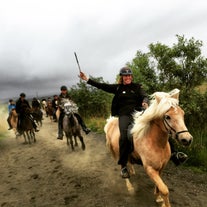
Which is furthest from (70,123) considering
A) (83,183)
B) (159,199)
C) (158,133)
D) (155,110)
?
(155,110)

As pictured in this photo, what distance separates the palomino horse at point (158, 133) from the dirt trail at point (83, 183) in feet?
2.56

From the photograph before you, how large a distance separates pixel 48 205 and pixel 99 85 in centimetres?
299

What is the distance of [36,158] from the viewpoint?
32.9ft

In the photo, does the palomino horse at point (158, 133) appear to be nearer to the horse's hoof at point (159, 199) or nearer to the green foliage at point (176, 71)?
the horse's hoof at point (159, 199)

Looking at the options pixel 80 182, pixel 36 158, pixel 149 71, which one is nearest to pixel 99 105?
pixel 149 71

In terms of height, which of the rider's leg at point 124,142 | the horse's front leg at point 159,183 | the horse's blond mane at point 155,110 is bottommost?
the horse's front leg at point 159,183

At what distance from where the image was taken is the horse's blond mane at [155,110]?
4211 millimetres

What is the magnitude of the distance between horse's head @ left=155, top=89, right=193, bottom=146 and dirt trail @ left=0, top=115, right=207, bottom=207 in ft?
6.47

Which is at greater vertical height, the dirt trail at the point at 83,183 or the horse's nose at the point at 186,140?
the horse's nose at the point at 186,140

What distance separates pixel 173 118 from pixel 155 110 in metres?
0.52

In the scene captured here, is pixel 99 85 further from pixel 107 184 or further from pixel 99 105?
pixel 99 105

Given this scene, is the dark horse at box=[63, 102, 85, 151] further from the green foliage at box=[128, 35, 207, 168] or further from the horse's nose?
the horse's nose

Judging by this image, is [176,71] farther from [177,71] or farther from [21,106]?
[21,106]

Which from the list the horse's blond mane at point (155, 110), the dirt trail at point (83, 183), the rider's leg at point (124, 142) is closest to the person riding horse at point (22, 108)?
the dirt trail at point (83, 183)
